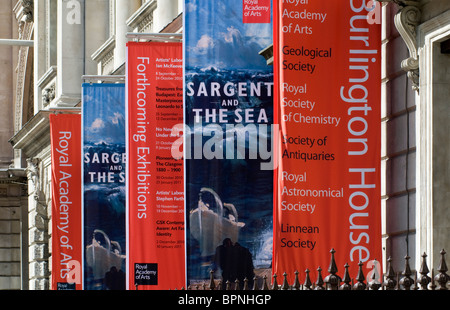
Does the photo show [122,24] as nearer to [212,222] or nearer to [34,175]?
[34,175]

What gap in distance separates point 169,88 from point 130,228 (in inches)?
92.7

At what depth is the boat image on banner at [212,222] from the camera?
57.6ft

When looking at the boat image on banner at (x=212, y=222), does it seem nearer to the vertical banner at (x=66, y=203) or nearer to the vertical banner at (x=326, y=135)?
the vertical banner at (x=326, y=135)

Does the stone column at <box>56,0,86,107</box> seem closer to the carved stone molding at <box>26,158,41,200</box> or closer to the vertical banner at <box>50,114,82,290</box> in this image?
the carved stone molding at <box>26,158,41,200</box>

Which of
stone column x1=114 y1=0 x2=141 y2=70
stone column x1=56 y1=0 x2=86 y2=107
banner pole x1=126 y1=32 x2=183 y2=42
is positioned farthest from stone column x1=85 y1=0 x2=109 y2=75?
banner pole x1=126 y1=32 x2=183 y2=42

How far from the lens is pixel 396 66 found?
51.0ft

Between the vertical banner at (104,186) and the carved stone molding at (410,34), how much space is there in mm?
11469

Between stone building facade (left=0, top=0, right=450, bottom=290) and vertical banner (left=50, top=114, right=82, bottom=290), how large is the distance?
2.54m

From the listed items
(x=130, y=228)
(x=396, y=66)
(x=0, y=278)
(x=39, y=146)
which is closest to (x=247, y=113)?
(x=396, y=66)

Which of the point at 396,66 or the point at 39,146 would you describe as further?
the point at 39,146

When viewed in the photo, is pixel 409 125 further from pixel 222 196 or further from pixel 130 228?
pixel 130 228

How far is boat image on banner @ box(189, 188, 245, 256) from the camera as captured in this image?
57.6 feet
